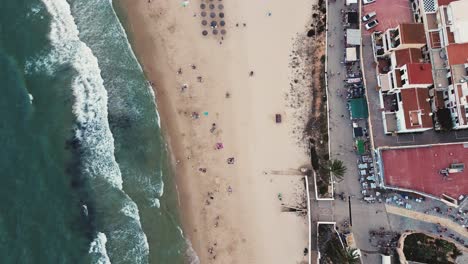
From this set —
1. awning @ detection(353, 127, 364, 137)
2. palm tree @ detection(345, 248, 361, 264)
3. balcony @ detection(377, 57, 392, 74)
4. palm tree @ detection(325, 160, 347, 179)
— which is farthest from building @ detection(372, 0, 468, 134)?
palm tree @ detection(345, 248, 361, 264)

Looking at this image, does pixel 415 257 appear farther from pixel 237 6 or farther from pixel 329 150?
pixel 237 6

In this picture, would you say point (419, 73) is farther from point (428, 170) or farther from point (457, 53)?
point (428, 170)

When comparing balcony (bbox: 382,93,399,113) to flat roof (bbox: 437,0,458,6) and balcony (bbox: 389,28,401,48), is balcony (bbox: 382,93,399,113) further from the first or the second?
flat roof (bbox: 437,0,458,6)

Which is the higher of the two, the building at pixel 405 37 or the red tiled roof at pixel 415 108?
the building at pixel 405 37

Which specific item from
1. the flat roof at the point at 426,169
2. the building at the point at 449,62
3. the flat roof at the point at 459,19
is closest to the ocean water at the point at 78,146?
the flat roof at the point at 426,169

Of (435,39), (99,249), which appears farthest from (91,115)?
(435,39)

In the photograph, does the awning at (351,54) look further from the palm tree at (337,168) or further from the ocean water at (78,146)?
the ocean water at (78,146)
